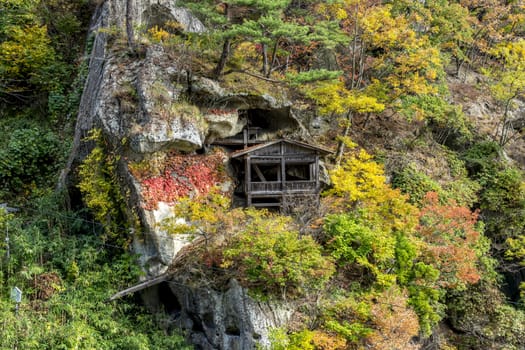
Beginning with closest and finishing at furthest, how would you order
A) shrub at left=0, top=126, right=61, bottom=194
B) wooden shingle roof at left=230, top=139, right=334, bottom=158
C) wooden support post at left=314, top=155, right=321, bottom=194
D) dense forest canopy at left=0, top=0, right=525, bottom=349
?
dense forest canopy at left=0, top=0, right=525, bottom=349 → wooden shingle roof at left=230, top=139, right=334, bottom=158 → wooden support post at left=314, top=155, right=321, bottom=194 → shrub at left=0, top=126, right=61, bottom=194

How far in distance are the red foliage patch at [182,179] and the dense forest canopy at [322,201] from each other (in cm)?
39

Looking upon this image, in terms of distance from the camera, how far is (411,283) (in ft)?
47.5

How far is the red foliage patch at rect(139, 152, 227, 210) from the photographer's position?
49.5 ft

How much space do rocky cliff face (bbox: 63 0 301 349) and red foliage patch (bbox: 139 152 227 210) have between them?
4cm

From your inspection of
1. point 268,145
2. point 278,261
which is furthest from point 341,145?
point 278,261

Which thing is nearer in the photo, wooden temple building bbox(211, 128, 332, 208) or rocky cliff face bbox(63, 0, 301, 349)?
rocky cliff face bbox(63, 0, 301, 349)

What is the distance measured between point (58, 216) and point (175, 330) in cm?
616

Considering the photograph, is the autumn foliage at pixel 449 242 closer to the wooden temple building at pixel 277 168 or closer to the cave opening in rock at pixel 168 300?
the wooden temple building at pixel 277 168

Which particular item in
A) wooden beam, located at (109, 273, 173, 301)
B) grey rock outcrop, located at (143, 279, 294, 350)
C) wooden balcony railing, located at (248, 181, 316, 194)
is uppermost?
wooden balcony railing, located at (248, 181, 316, 194)

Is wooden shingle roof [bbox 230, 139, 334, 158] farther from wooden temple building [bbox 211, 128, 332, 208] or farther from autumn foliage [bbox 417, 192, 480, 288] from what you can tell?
autumn foliage [bbox 417, 192, 480, 288]

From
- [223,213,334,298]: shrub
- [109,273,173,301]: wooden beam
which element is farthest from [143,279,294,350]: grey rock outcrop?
[223,213,334,298]: shrub

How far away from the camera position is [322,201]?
17016 millimetres

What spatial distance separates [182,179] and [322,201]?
5269 millimetres

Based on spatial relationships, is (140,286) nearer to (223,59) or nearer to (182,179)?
(182,179)
